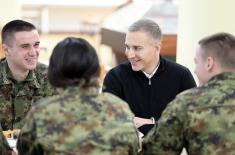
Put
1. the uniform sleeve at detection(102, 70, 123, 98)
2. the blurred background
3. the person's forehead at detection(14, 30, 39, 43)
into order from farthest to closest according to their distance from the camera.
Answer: the blurred background → the uniform sleeve at detection(102, 70, 123, 98) → the person's forehead at detection(14, 30, 39, 43)

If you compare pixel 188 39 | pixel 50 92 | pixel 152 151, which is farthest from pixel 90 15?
pixel 152 151

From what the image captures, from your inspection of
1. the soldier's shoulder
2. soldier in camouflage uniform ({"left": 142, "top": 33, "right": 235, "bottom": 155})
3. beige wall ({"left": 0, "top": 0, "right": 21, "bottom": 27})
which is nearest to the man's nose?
the soldier's shoulder

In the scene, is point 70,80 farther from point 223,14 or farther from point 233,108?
point 223,14

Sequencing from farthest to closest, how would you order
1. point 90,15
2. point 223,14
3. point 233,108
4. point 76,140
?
1. point 90,15
2. point 223,14
3. point 233,108
4. point 76,140

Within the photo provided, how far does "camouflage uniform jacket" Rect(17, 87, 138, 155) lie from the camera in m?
1.59

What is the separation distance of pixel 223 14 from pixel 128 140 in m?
2.37

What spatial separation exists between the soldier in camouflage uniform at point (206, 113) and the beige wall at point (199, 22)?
1961mm

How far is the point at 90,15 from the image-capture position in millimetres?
11086

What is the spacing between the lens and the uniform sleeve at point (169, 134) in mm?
1766

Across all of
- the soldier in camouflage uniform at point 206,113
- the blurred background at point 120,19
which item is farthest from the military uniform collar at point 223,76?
the blurred background at point 120,19

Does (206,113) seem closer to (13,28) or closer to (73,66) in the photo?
(73,66)

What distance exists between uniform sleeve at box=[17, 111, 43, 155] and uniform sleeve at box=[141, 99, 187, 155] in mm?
469

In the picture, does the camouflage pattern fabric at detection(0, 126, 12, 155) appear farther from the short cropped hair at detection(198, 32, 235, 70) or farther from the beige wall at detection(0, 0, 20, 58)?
the beige wall at detection(0, 0, 20, 58)

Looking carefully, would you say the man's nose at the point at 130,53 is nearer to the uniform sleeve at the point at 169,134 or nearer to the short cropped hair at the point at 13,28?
the short cropped hair at the point at 13,28
